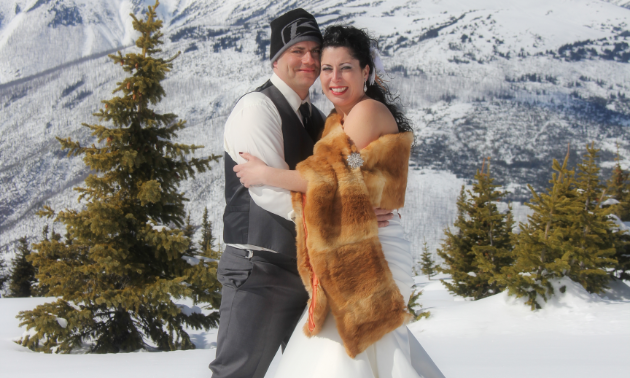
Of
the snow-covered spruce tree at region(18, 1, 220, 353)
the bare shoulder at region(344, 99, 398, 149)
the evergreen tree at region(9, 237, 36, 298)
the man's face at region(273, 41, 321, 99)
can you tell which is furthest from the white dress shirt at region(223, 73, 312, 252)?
the evergreen tree at region(9, 237, 36, 298)

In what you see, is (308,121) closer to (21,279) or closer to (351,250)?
(351,250)

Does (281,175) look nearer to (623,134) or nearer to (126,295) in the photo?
(126,295)

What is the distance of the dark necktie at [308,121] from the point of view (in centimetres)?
257

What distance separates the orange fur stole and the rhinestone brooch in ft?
0.06

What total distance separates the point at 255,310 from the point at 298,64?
133 cm

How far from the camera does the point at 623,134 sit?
192 meters

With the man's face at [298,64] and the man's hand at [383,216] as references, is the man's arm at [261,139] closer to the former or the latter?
the man's face at [298,64]

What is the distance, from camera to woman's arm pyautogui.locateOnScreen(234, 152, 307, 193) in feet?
6.70

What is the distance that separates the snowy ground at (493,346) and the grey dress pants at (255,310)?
2.97 meters

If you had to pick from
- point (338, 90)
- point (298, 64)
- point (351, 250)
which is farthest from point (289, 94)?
point (351, 250)

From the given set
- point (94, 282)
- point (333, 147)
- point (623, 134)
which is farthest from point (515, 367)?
point (623, 134)

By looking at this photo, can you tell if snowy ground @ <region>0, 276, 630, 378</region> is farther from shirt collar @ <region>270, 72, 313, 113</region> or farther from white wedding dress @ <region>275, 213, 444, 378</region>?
shirt collar @ <region>270, 72, 313, 113</region>

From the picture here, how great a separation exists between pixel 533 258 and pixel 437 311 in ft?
10.1

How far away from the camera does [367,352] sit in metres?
2.13
